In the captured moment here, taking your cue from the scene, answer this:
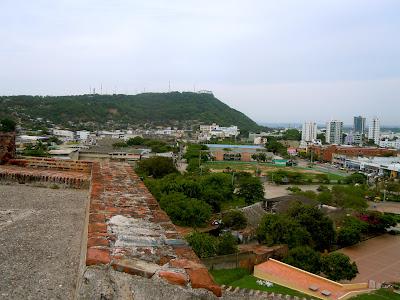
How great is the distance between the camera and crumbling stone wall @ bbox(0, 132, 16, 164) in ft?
25.5

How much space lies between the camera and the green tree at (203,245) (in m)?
16.7

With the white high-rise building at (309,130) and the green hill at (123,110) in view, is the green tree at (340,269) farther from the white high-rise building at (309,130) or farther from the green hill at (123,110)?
the white high-rise building at (309,130)

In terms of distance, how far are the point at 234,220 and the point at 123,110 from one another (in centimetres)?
11281

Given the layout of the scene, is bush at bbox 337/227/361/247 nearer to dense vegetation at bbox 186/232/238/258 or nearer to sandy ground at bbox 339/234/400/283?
sandy ground at bbox 339/234/400/283

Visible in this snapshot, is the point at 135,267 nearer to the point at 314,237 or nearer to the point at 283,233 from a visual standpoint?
the point at 283,233

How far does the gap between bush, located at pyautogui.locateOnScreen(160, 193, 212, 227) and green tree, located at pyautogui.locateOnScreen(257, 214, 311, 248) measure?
372cm

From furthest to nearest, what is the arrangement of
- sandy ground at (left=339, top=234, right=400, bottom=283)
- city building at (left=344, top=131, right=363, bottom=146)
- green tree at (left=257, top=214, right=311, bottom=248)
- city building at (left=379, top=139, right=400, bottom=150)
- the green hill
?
city building at (left=344, top=131, right=363, bottom=146) < city building at (left=379, top=139, right=400, bottom=150) < the green hill < green tree at (left=257, top=214, right=311, bottom=248) < sandy ground at (left=339, top=234, right=400, bottom=283)

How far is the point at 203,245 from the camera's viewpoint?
16844 millimetres

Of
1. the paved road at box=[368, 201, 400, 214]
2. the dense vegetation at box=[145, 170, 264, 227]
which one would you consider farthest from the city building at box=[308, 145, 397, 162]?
the dense vegetation at box=[145, 170, 264, 227]

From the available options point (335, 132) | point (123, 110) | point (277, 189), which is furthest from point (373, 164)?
point (123, 110)

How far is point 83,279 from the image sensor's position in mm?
2371

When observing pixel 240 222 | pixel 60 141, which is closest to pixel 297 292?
pixel 240 222

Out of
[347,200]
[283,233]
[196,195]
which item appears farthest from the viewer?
[347,200]

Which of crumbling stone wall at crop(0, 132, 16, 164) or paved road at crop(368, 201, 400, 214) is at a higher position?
crumbling stone wall at crop(0, 132, 16, 164)
